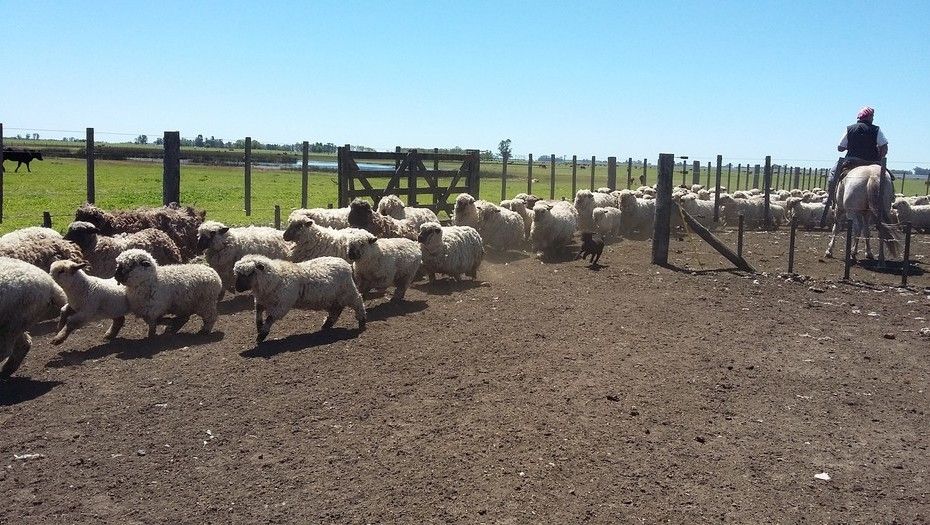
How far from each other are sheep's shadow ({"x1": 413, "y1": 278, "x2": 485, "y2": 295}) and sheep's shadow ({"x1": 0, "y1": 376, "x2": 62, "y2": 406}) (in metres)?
6.41

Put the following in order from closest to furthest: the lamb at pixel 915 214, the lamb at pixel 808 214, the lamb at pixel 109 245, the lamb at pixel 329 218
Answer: the lamb at pixel 109 245
the lamb at pixel 329 218
the lamb at pixel 915 214
the lamb at pixel 808 214

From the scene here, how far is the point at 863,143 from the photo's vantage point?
57.1ft

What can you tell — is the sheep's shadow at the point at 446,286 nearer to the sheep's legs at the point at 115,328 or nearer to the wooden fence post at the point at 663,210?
the wooden fence post at the point at 663,210

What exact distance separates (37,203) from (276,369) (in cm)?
2046

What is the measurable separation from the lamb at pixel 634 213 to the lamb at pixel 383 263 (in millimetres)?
11631

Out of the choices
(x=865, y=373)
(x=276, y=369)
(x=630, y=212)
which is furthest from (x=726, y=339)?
(x=630, y=212)

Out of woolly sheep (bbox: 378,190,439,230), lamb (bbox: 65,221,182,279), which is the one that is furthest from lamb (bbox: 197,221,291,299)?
woolly sheep (bbox: 378,190,439,230)

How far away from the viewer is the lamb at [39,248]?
9570 millimetres

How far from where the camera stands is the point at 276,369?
312 inches

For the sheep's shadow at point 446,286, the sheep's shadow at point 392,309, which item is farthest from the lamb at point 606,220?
the sheep's shadow at point 392,309

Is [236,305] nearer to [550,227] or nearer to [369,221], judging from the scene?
[369,221]

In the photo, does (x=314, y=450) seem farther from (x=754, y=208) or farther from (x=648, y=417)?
(x=754, y=208)

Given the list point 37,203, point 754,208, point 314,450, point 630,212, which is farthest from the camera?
point 754,208

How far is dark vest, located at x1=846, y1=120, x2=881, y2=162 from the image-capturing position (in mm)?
17203
